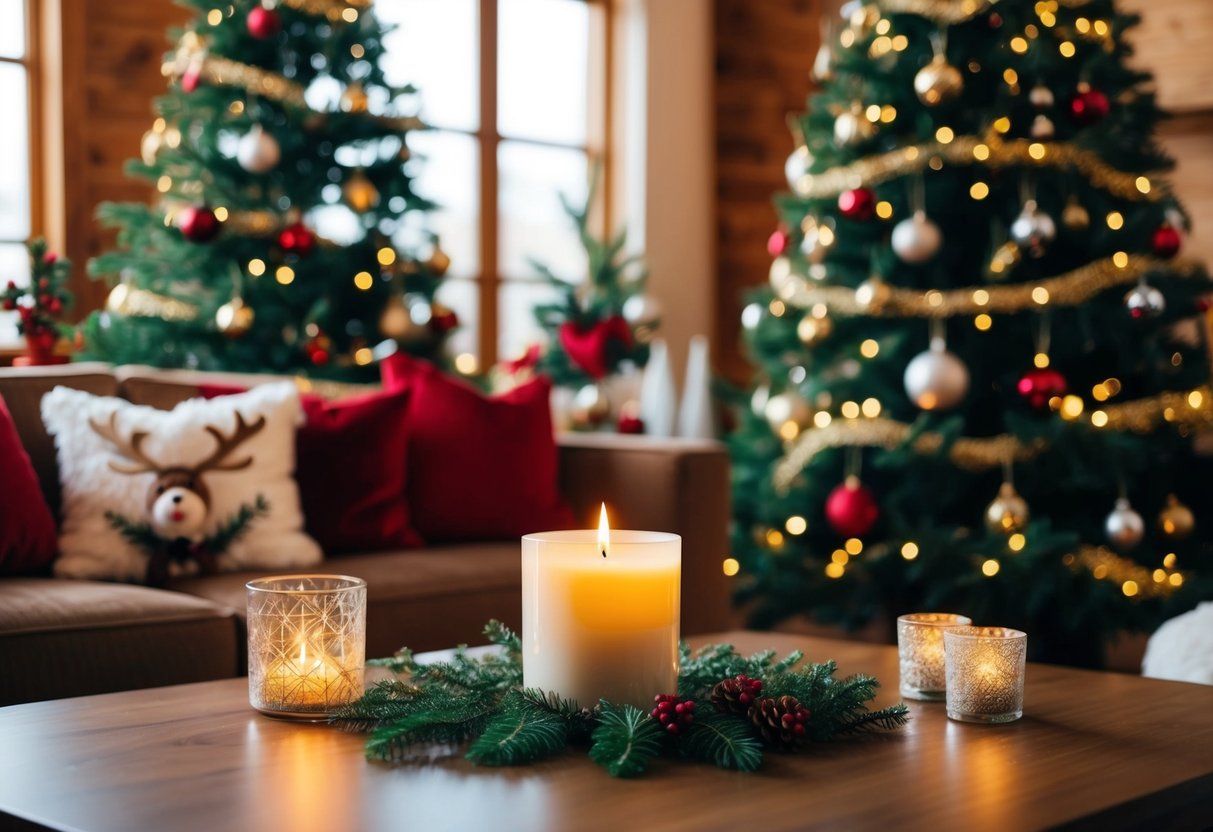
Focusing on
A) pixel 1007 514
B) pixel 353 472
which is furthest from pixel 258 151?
pixel 1007 514

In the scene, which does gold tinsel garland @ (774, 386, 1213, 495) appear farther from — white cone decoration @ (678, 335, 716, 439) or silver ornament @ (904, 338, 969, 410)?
white cone decoration @ (678, 335, 716, 439)

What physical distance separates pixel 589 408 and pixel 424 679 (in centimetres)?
335

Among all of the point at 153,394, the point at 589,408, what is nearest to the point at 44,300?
the point at 153,394

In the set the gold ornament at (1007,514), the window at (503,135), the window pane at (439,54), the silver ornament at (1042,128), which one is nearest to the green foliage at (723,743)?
the gold ornament at (1007,514)

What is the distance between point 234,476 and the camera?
8.43 ft

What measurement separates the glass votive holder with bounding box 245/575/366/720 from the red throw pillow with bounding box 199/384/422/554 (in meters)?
Result: 1.57

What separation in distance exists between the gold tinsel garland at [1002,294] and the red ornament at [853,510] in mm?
447

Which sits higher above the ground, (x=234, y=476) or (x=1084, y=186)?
(x=1084, y=186)

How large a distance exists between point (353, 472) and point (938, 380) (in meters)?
1.37

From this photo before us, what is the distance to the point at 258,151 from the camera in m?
3.54

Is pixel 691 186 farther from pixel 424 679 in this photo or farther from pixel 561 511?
pixel 424 679

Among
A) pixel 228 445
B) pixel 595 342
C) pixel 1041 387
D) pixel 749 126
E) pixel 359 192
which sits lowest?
pixel 228 445

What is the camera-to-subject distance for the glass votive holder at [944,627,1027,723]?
1.24m

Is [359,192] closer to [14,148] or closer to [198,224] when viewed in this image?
[198,224]
